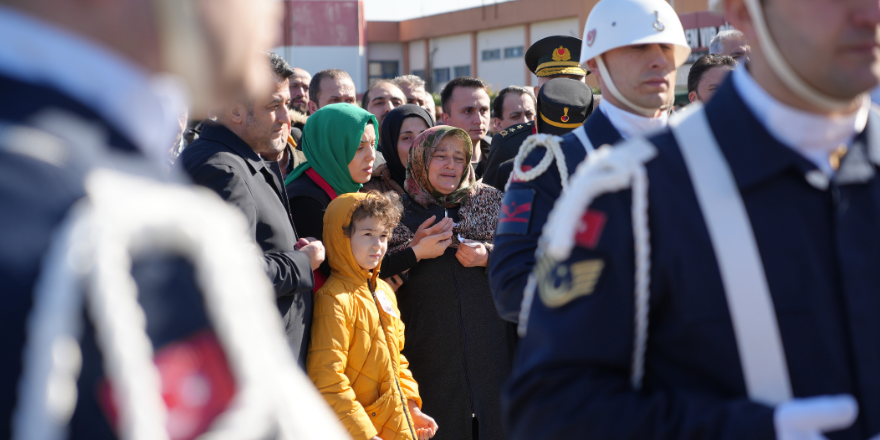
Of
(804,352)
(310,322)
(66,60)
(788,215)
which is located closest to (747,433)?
(804,352)

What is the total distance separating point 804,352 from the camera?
1188 mm

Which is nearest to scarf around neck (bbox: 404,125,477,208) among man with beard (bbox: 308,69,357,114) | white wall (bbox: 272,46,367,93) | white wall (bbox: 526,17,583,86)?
man with beard (bbox: 308,69,357,114)

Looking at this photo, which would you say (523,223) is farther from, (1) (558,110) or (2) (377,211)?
(1) (558,110)

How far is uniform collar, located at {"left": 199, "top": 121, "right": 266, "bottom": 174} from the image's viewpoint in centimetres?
311

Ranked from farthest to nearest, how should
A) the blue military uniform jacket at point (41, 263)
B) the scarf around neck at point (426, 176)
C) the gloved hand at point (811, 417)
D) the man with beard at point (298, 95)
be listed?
the man with beard at point (298, 95) → the scarf around neck at point (426, 176) → the gloved hand at point (811, 417) → the blue military uniform jacket at point (41, 263)

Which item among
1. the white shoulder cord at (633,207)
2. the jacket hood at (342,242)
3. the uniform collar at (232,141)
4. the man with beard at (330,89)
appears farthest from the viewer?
the man with beard at (330,89)

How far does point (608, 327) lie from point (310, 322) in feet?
7.46

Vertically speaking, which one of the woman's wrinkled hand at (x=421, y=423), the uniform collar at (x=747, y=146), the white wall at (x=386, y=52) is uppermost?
the white wall at (x=386, y=52)

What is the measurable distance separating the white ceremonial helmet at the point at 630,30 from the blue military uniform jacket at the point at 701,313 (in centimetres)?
136

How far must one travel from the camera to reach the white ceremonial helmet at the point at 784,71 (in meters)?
1.27

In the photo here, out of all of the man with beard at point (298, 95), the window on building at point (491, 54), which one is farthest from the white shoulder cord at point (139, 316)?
the window on building at point (491, 54)

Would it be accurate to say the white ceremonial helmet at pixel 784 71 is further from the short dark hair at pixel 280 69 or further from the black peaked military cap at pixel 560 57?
the black peaked military cap at pixel 560 57

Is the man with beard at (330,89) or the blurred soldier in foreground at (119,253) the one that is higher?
the man with beard at (330,89)

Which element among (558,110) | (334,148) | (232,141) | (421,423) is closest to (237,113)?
(232,141)
